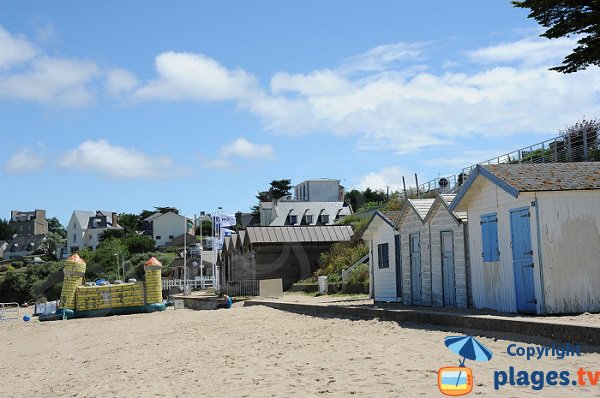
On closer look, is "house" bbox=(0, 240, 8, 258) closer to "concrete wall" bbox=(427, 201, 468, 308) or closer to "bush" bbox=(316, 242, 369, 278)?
"bush" bbox=(316, 242, 369, 278)

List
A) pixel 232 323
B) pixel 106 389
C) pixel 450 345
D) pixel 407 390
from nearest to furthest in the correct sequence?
pixel 407 390
pixel 450 345
pixel 106 389
pixel 232 323

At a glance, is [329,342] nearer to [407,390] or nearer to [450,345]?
[450,345]

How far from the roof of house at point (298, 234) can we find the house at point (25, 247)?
101 metres

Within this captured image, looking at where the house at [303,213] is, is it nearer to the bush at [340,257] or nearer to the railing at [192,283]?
the railing at [192,283]

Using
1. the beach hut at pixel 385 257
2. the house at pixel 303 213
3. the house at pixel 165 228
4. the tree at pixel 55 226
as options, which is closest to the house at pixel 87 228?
the house at pixel 165 228

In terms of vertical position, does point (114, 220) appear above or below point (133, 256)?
above

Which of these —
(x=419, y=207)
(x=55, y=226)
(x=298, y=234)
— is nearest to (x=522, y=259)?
(x=419, y=207)

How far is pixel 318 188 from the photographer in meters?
90.8

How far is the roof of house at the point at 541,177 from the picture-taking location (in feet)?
42.0

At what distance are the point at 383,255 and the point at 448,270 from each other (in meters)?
4.96

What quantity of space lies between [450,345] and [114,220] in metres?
115

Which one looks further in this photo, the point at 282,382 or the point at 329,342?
the point at 329,342

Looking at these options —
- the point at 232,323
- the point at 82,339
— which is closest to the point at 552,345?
the point at 232,323

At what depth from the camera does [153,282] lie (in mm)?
35156
